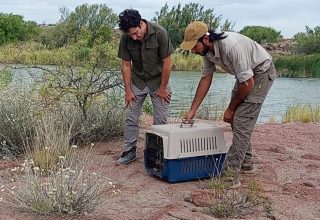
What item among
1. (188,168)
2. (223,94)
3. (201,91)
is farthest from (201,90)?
(223,94)

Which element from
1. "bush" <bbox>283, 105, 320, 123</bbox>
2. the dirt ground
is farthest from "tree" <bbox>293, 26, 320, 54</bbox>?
the dirt ground

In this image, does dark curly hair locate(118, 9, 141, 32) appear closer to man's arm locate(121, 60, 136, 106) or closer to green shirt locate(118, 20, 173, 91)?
green shirt locate(118, 20, 173, 91)

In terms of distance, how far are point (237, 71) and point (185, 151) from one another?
942mm

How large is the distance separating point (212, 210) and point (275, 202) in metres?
0.72

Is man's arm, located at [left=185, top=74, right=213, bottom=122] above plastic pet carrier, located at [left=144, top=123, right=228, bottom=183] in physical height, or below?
above

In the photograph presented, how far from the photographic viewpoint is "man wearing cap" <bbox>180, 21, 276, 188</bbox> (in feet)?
18.6

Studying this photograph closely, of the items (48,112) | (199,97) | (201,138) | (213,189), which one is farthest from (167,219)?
(48,112)

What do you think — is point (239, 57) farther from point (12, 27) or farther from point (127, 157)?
point (12, 27)

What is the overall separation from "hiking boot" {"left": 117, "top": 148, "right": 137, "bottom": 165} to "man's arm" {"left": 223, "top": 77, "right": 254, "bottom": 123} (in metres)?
1.28

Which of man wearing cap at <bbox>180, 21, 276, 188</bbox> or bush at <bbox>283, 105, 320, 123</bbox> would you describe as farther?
bush at <bbox>283, 105, 320, 123</bbox>

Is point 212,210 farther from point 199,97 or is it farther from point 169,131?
point 199,97

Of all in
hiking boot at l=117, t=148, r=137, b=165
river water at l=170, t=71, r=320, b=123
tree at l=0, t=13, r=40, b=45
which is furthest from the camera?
tree at l=0, t=13, r=40, b=45

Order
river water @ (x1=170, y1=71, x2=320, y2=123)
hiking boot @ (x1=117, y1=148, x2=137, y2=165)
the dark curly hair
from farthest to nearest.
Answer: river water @ (x1=170, y1=71, x2=320, y2=123) < hiking boot @ (x1=117, y1=148, x2=137, y2=165) < the dark curly hair

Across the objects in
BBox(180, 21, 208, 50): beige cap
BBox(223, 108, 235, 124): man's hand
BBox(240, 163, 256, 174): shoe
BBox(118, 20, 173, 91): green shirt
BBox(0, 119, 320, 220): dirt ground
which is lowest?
BBox(0, 119, 320, 220): dirt ground
